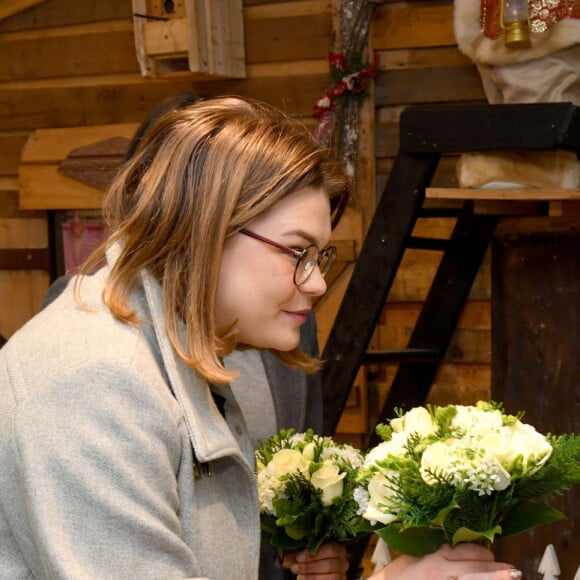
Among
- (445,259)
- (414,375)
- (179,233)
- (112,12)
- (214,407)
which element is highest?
(112,12)

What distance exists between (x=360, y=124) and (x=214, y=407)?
3.23 metres

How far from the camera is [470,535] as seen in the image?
1854mm

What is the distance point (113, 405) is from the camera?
1523 mm

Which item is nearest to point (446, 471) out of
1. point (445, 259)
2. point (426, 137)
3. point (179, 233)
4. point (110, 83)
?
point (179, 233)

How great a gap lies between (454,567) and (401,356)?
8.53ft

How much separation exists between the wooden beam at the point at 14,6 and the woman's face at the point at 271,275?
419cm

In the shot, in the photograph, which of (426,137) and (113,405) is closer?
(113,405)

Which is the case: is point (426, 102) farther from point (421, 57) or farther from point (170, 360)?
point (170, 360)

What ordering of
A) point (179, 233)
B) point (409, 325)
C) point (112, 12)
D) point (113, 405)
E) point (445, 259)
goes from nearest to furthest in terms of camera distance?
point (113, 405) → point (179, 233) → point (445, 259) → point (409, 325) → point (112, 12)

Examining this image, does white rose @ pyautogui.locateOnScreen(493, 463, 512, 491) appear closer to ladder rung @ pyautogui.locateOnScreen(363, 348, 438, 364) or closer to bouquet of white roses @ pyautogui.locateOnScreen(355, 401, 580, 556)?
bouquet of white roses @ pyautogui.locateOnScreen(355, 401, 580, 556)

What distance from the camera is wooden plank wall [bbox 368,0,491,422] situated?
15.5 ft

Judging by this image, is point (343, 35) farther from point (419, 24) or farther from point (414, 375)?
point (414, 375)

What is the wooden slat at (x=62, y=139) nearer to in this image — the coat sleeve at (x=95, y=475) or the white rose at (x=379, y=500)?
the white rose at (x=379, y=500)

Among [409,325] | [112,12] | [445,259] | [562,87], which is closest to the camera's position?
[562,87]
